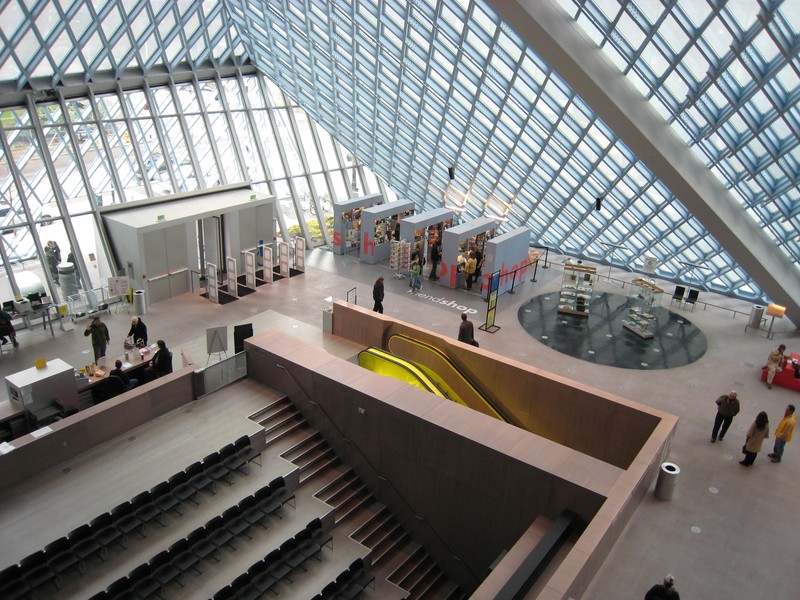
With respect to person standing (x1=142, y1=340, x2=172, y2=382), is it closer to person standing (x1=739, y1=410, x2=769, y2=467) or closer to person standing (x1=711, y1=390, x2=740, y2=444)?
person standing (x1=711, y1=390, x2=740, y2=444)

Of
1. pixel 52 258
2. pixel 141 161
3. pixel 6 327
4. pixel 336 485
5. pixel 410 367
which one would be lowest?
pixel 336 485

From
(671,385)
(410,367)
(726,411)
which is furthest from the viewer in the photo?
(671,385)

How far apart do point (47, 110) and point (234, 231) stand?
7.90m

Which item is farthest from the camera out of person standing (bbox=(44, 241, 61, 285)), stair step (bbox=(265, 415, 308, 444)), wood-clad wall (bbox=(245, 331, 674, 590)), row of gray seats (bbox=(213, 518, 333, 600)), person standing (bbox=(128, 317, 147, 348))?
person standing (bbox=(44, 241, 61, 285))

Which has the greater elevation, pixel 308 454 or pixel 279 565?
pixel 308 454

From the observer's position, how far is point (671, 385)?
19.0 m

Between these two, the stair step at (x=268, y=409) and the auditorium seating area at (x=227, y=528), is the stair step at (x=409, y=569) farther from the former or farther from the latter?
the stair step at (x=268, y=409)

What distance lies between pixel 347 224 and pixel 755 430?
802 inches

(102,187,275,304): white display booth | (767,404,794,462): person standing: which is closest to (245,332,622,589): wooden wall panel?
(767,404,794,462): person standing

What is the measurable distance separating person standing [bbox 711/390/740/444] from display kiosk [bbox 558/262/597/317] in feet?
29.0

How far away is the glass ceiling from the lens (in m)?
16.3

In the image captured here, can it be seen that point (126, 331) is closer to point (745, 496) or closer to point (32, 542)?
point (32, 542)

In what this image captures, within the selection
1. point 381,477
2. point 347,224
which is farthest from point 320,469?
point 347,224

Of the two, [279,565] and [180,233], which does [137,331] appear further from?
[279,565]
